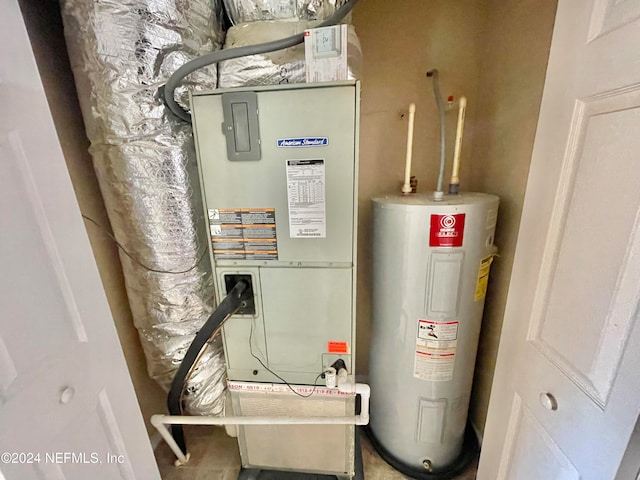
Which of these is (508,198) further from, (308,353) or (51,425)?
(51,425)

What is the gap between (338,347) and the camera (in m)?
1.03

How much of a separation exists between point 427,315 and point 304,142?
2.66 ft

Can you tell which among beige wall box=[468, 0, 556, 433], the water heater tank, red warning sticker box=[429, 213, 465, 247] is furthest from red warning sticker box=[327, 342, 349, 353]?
beige wall box=[468, 0, 556, 433]

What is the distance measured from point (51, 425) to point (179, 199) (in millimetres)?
674

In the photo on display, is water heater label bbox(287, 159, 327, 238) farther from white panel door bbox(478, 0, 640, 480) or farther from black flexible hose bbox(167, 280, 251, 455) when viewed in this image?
white panel door bbox(478, 0, 640, 480)

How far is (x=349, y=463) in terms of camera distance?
1217 mm

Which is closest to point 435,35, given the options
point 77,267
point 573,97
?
point 573,97

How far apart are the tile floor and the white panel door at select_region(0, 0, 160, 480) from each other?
0.79 metres

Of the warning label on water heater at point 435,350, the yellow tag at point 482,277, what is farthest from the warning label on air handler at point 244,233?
the yellow tag at point 482,277

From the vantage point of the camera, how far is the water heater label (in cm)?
86

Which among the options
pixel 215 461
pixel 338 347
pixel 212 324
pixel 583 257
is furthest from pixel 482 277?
pixel 215 461

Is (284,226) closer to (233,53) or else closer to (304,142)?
(304,142)

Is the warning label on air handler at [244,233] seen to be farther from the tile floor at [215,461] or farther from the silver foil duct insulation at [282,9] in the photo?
the tile floor at [215,461]

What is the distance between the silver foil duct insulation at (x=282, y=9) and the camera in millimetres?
883
